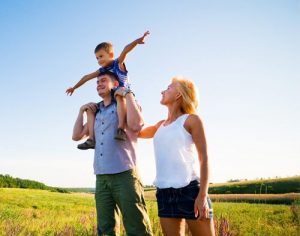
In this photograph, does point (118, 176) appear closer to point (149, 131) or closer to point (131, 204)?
point (131, 204)

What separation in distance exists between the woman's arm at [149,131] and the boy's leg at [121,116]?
29 centimetres

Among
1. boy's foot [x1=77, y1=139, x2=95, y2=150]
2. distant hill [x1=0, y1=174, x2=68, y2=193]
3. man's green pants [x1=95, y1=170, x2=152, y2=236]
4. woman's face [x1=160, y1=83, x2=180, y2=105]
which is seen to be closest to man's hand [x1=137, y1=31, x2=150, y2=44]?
woman's face [x1=160, y1=83, x2=180, y2=105]

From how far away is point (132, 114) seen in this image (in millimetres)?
3826

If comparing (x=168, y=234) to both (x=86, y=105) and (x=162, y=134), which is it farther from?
(x=86, y=105)

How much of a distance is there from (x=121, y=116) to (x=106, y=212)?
1131 mm

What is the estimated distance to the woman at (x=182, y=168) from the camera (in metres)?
3.11

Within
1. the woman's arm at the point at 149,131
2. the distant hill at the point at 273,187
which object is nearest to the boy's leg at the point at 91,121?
the woman's arm at the point at 149,131

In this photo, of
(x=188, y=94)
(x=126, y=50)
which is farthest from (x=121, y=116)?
(x=126, y=50)

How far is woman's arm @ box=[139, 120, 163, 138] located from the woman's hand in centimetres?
116

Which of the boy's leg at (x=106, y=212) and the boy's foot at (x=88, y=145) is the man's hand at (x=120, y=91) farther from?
the boy's leg at (x=106, y=212)

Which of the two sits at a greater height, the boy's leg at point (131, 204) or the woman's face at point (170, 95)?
the woman's face at point (170, 95)

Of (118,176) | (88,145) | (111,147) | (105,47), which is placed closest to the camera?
(118,176)

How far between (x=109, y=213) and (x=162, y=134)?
1.14m

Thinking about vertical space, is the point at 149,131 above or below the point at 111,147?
above
